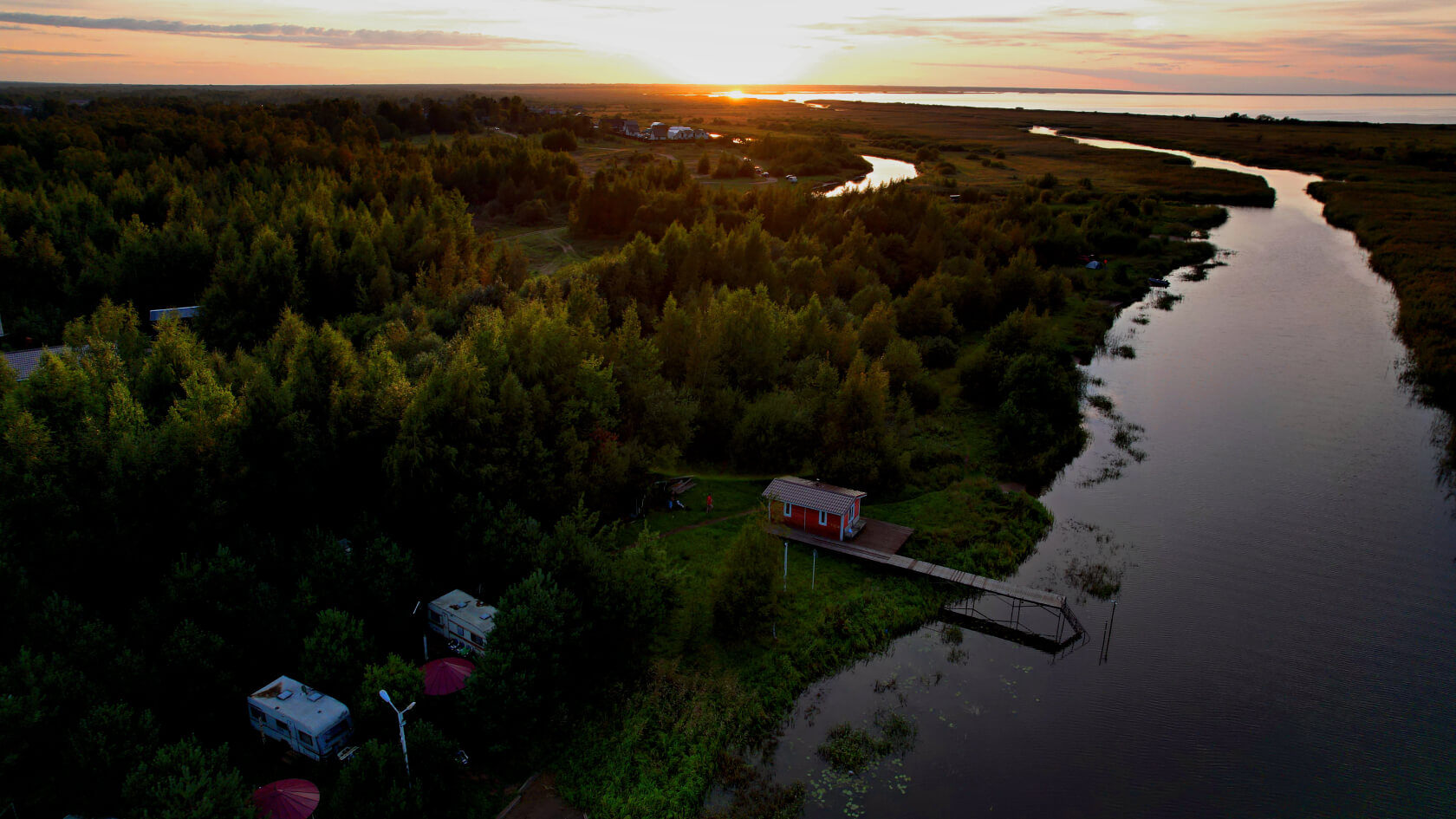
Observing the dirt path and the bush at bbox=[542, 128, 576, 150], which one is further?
the bush at bbox=[542, 128, 576, 150]

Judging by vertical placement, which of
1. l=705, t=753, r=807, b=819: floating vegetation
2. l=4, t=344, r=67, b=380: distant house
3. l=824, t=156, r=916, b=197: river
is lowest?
l=705, t=753, r=807, b=819: floating vegetation

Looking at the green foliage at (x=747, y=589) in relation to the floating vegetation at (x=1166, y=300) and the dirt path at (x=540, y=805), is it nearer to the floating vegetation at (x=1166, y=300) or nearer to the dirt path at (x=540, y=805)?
the dirt path at (x=540, y=805)

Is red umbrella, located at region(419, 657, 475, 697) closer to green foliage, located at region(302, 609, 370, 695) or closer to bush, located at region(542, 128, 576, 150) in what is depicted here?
green foliage, located at region(302, 609, 370, 695)

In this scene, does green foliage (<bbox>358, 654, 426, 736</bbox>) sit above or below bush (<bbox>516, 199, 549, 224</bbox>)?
below

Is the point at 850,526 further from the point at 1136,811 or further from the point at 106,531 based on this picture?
the point at 106,531

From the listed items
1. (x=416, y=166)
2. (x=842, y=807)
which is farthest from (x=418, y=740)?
(x=416, y=166)

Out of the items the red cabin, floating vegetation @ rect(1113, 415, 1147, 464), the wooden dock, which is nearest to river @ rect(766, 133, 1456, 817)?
floating vegetation @ rect(1113, 415, 1147, 464)

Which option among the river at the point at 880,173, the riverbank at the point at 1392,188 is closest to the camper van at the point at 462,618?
the riverbank at the point at 1392,188
